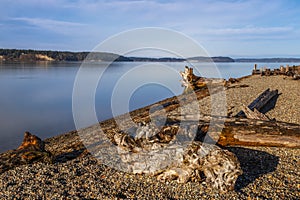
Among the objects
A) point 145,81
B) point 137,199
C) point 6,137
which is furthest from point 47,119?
point 137,199

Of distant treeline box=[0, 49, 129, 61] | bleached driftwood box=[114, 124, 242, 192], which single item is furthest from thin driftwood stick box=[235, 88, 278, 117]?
distant treeline box=[0, 49, 129, 61]

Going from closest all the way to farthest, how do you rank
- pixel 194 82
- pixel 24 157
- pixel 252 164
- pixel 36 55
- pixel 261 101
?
pixel 252 164
pixel 24 157
pixel 261 101
pixel 194 82
pixel 36 55

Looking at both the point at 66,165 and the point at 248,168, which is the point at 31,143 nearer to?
the point at 66,165

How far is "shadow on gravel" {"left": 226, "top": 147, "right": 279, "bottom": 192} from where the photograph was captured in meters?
5.11

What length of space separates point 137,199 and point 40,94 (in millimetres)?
25487

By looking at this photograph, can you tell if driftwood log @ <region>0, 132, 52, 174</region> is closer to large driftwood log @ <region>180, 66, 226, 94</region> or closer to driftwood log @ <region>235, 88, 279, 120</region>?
driftwood log @ <region>235, 88, 279, 120</region>

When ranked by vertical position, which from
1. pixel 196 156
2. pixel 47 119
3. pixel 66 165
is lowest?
pixel 47 119

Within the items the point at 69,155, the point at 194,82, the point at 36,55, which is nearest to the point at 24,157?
the point at 69,155

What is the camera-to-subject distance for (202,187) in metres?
4.85

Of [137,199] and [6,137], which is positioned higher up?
[137,199]

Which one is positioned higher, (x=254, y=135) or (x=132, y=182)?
(x=254, y=135)

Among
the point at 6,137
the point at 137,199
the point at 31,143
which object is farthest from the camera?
the point at 6,137

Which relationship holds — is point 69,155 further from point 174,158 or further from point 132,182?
point 174,158

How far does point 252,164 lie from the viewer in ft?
19.2
